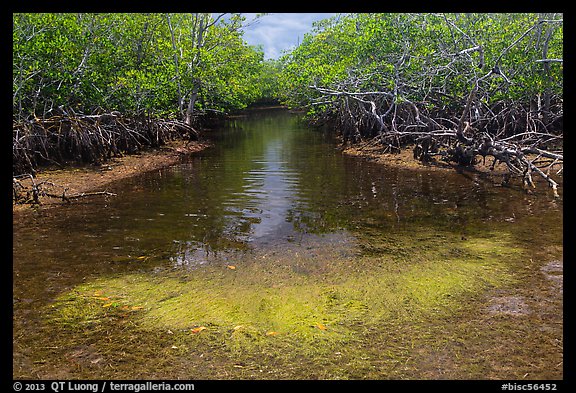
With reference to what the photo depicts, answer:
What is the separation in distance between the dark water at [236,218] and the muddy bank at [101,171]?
2.03 feet

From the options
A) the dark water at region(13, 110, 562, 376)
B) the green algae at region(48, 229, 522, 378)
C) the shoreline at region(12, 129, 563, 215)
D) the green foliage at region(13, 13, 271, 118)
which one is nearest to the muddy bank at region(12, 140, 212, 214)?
the shoreline at region(12, 129, 563, 215)

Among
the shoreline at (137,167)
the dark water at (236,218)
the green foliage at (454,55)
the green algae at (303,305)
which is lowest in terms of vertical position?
the green algae at (303,305)

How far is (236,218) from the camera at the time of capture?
25.6ft

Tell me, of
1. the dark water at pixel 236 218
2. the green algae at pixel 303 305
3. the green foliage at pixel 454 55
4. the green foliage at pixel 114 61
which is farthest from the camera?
the green foliage at pixel 454 55

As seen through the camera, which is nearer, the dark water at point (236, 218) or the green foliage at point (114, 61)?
the dark water at point (236, 218)

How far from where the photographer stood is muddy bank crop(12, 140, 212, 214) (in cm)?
1011

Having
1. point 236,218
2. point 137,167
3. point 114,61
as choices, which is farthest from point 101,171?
point 236,218

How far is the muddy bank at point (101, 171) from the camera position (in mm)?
10109

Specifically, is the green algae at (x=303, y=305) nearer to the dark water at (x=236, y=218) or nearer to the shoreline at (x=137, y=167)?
the dark water at (x=236, y=218)

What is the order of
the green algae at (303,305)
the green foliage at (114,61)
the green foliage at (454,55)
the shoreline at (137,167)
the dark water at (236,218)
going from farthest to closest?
the green foliage at (454,55) < the green foliage at (114,61) < the shoreline at (137,167) < the dark water at (236,218) < the green algae at (303,305)

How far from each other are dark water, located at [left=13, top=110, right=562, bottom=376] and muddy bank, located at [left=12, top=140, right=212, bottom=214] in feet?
2.03

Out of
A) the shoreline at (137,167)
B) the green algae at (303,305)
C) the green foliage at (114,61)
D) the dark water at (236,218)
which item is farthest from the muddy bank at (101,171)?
the green algae at (303,305)

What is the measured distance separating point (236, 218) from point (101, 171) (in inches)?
254
